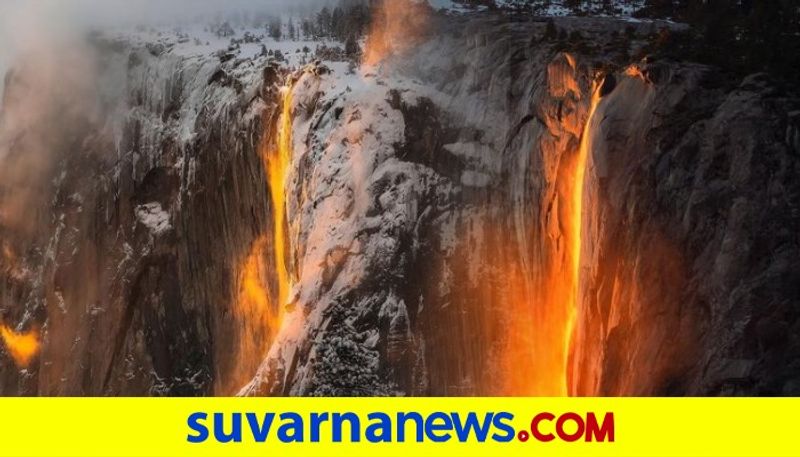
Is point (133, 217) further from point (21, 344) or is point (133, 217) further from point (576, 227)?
point (576, 227)

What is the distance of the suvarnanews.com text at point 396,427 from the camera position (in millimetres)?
12414

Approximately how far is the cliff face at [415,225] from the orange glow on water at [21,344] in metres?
0.18

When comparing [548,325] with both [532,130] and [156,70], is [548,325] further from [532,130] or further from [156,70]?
[156,70]

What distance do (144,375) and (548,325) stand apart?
642cm

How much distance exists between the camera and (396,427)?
12727 millimetres

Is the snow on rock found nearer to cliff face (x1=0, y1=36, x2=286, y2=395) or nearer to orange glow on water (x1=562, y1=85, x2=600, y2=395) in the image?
cliff face (x1=0, y1=36, x2=286, y2=395)

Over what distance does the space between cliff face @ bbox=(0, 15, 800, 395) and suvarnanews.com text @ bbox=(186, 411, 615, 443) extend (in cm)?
54

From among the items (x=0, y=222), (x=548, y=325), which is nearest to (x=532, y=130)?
(x=548, y=325)

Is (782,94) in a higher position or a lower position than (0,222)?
Result: higher

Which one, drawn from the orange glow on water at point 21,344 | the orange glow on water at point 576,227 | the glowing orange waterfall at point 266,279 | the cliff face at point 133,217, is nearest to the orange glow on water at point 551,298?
the orange glow on water at point 576,227

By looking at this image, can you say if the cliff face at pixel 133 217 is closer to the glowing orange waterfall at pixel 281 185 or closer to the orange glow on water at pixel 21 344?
the orange glow on water at pixel 21 344

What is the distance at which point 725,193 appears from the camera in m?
12.3

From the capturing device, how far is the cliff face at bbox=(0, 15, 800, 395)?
12273 millimetres

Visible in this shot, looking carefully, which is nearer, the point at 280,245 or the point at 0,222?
the point at 280,245
